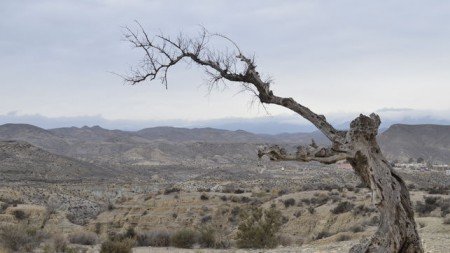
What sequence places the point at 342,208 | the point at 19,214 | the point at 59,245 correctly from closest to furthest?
→ the point at 59,245 → the point at 342,208 → the point at 19,214

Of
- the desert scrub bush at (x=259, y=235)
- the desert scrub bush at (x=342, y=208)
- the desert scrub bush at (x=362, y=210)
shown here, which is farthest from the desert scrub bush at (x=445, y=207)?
the desert scrub bush at (x=259, y=235)

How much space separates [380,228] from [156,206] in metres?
30.4

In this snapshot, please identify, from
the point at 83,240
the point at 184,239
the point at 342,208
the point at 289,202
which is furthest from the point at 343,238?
the point at 289,202

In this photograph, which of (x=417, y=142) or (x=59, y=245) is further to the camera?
(x=417, y=142)

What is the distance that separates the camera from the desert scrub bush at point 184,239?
1850 centimetres

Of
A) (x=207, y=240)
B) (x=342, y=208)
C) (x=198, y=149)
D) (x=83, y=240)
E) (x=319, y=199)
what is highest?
(x=207, y=240)

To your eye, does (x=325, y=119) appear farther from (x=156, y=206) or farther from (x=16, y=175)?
(x=16, y=175)

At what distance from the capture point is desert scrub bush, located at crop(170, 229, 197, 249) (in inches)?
728

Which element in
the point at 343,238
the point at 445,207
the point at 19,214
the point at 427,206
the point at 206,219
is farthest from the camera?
the point at 206,219

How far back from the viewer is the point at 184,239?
1859cm

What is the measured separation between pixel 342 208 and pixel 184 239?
1299 centimetres

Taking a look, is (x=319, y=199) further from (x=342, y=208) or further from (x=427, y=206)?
(x=427, y=206)

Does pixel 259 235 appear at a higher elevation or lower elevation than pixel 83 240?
higher

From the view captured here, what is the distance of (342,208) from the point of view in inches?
1123
